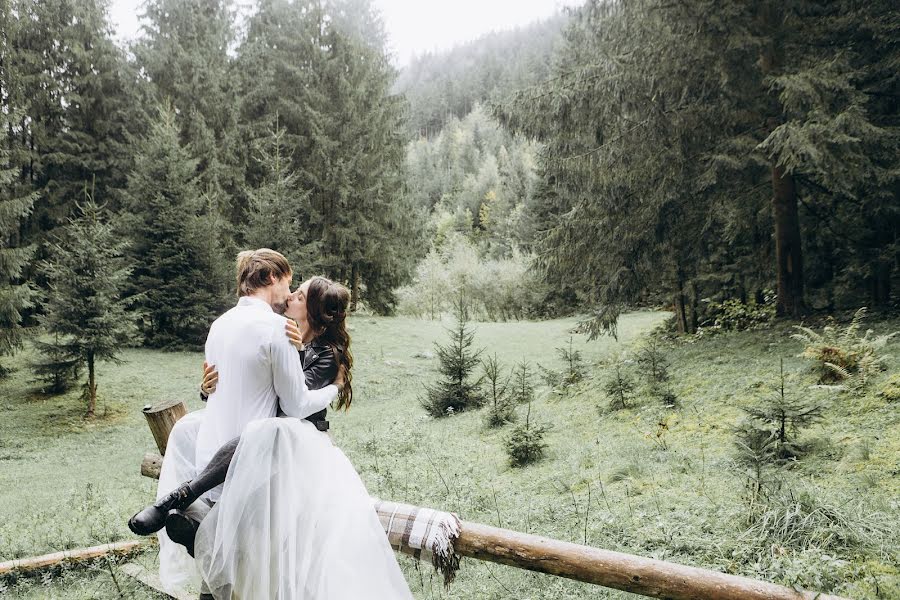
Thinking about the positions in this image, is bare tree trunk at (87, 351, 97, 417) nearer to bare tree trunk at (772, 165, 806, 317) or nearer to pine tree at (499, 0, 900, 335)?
pine tree at (499, 0, 900, 335)

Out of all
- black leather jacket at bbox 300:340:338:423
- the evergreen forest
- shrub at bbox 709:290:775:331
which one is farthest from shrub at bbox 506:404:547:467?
shrub at bbox 709:290:775:331

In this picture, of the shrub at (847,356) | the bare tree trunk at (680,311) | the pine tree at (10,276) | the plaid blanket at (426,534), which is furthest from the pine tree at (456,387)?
the pine tree at (10,276)

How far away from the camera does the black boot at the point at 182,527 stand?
2.77 meters

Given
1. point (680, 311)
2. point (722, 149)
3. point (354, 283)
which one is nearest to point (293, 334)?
point (722, 149)

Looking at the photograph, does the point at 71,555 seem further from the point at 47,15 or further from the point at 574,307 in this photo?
the point at 574,307

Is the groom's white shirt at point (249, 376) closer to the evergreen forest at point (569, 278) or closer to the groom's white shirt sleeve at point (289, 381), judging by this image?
the groom's white shirt sleeve at point (289, 381)

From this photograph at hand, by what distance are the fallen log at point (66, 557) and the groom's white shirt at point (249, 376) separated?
3.16m

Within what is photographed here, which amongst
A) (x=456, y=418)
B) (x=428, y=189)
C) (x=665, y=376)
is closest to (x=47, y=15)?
(x=456, y=418)

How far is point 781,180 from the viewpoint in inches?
414

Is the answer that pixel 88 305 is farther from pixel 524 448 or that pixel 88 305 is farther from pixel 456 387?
pixel 524 448

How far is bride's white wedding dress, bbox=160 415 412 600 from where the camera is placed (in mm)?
2730

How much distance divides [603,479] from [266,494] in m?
4.18

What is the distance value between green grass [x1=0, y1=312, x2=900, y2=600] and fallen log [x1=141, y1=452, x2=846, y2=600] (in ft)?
3.40

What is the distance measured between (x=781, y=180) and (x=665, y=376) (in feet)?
15.1
